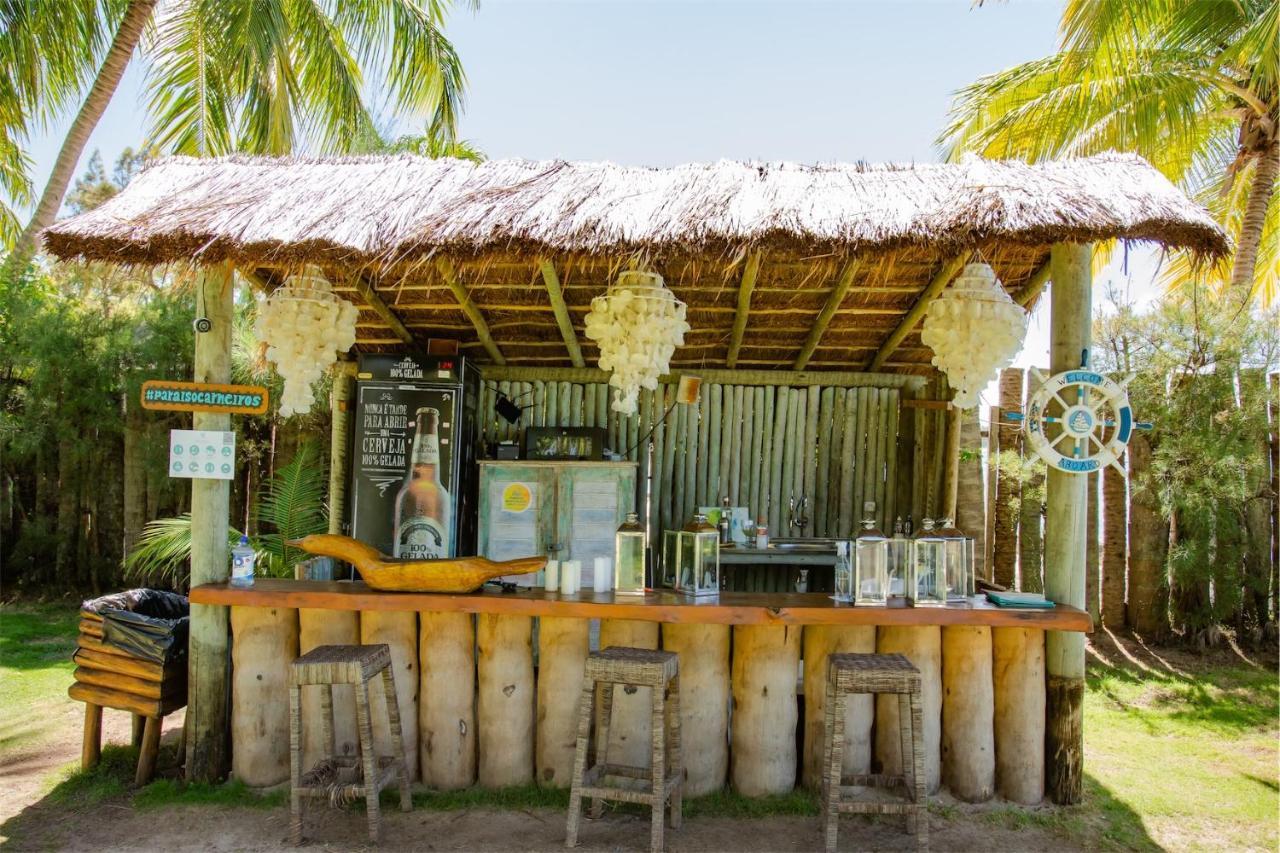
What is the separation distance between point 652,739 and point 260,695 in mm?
2048

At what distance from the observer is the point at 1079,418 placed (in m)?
4.32

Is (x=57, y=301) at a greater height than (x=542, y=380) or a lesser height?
greater

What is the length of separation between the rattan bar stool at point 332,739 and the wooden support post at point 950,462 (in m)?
4.22

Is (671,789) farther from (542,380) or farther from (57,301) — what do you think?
(57,301)

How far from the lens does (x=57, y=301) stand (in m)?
9.12

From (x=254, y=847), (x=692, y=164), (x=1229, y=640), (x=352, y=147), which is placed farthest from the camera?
(x=352, y=147)

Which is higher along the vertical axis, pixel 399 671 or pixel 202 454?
pixel 202 454

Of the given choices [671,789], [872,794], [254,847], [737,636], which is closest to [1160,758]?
[872,794]

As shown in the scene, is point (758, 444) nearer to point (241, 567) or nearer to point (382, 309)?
point (382, 309)

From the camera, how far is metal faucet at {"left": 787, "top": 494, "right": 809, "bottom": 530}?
7.05 metres

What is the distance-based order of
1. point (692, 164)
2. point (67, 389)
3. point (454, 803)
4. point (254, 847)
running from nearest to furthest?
point (254, 847) < point (454, 803) < point (692, 164) < point (67, 389)

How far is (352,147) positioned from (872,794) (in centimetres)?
952

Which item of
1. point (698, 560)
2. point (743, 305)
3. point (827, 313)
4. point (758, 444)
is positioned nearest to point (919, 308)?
point (827, 313)

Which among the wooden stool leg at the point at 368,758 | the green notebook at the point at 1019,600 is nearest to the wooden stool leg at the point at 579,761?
the wooden stool leg at the point at 368,758
